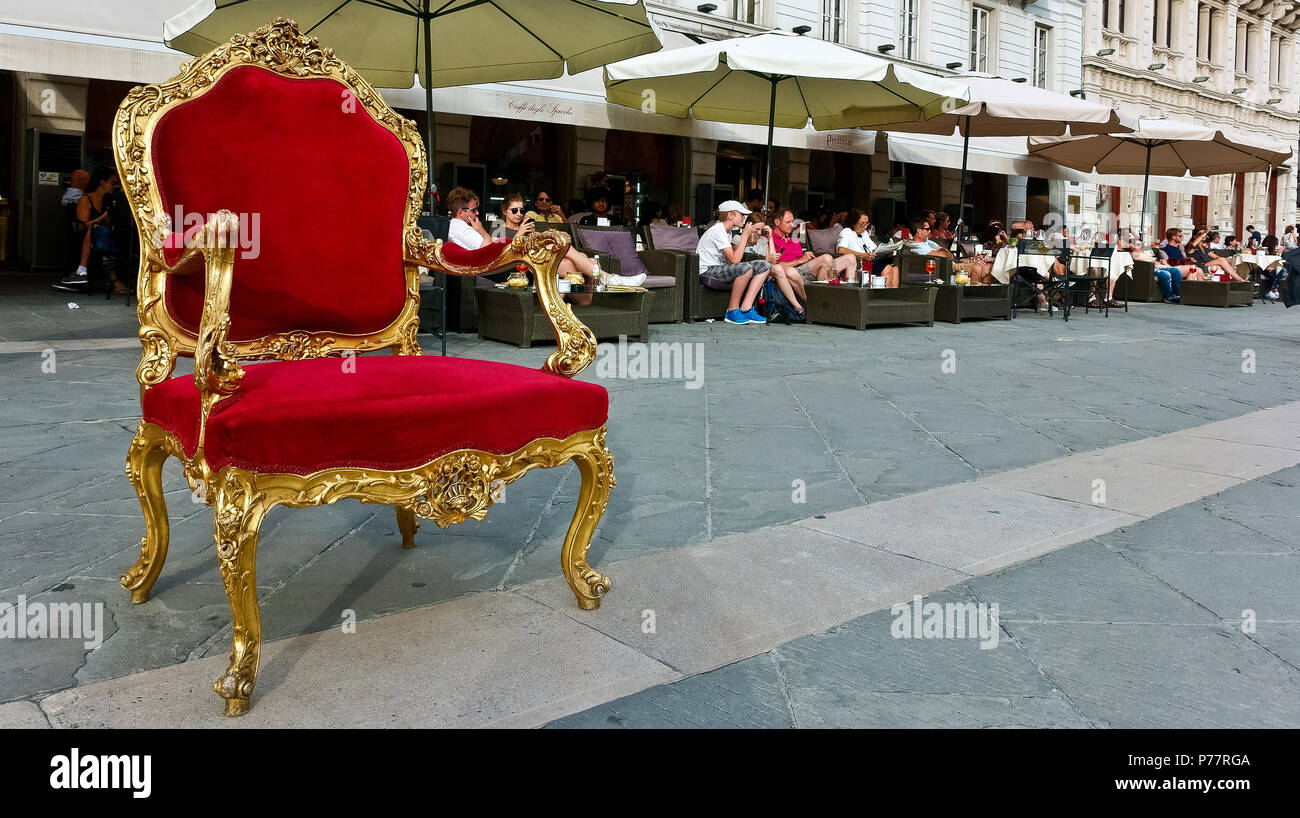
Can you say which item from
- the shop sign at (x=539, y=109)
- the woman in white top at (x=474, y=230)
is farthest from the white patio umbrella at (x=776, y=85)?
the woman in white top at (x=474, y=230)

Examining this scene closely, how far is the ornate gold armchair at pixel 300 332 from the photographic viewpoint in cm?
220

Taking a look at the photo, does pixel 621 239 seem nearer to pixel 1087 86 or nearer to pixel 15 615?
pixel 15 615

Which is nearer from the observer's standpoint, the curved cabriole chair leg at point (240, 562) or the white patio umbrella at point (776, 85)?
the curved cabriole chair leg at point (240, 562)

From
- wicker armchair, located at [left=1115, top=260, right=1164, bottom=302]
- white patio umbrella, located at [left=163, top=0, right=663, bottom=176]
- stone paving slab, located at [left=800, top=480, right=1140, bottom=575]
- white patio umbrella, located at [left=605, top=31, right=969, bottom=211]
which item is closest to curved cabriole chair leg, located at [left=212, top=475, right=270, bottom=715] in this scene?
stone paving slab, located at [left=800, top=480, right=1140, bottom=575]

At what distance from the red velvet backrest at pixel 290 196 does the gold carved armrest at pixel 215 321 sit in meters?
0.30

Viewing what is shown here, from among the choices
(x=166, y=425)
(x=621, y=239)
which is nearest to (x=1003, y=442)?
(x=166, y=425)

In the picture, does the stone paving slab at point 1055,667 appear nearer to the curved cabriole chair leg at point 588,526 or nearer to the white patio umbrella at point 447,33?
the curved cabriole chair leg at point 588,526

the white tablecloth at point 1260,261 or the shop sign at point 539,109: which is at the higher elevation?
the shop sign at point 539,109

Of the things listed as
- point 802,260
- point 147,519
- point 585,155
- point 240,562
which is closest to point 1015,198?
point 585,155

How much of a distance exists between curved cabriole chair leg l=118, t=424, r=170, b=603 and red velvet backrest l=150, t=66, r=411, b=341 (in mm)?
359

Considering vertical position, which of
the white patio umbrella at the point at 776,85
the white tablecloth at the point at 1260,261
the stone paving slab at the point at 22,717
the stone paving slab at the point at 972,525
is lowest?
the stone paving slab at the point at 22,717
